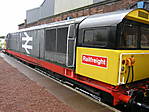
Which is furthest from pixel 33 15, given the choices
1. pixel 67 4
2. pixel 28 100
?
pixel 28 100

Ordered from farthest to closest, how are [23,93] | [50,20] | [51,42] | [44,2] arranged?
[44,2] < [50,20] < [51,42] < [23,93]

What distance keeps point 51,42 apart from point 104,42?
3.55 m

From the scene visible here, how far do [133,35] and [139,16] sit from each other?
0.64 metres

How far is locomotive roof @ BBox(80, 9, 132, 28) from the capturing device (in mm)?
4416

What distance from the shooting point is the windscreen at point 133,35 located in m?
4.47

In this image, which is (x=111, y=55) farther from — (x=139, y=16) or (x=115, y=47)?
(x=139, y=16)

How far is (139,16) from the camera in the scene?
4.88 meters

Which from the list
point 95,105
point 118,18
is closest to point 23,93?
point 95,105

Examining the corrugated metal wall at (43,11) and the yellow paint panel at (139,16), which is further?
the corrugated metal wall at (43,11)

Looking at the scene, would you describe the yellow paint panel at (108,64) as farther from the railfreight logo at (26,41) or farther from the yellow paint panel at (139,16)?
the railfreight logo at (26,41)

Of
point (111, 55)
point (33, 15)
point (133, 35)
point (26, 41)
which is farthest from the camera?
point (33, 15)

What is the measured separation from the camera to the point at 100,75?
15.3 ft

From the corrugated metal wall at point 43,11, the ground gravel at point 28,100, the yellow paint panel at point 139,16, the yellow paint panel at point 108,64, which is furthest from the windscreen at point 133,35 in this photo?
the corrugated metal wall at point 43,11

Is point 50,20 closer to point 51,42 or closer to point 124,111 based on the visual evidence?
point 51,42
